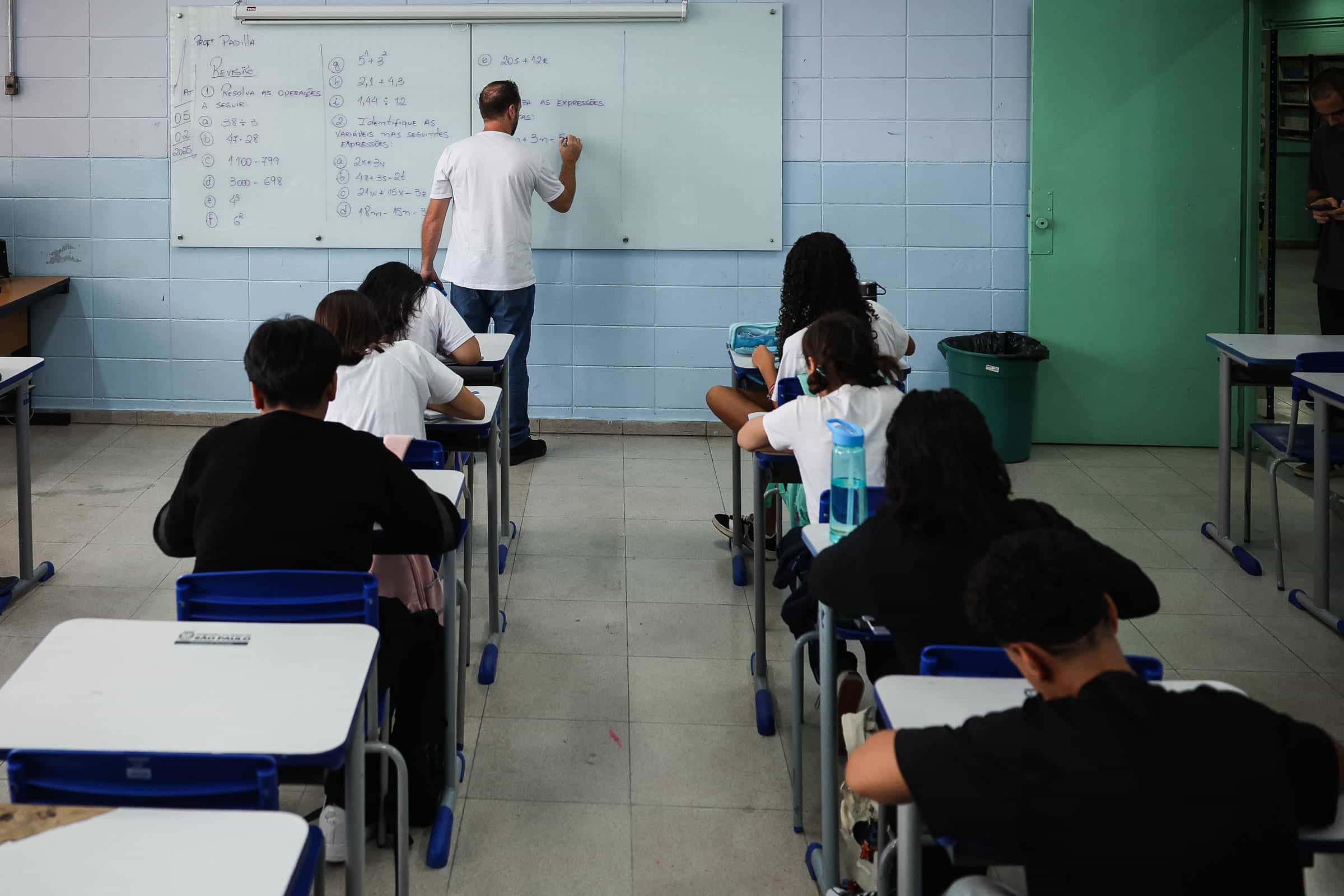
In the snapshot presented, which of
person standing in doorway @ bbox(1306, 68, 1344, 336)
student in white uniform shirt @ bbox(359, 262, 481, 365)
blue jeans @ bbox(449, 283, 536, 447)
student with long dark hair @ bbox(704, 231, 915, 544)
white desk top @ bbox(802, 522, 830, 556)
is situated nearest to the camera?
white desk top @ bbox(802, 522, 830, 556)

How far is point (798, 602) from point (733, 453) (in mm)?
1692

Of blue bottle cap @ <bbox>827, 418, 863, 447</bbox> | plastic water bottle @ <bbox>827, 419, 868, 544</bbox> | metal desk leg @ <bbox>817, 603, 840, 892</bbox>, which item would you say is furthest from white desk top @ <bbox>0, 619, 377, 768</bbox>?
blue bottle cap @ <bbox>827, 418, 863, 447</bbox>

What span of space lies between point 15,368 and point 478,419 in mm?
1575

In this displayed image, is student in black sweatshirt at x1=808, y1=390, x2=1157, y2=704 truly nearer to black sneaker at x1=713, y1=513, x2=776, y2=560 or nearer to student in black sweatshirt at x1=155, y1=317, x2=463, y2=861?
student in black sweatshirt at x1=155, y1=317, x2=463, y2=861

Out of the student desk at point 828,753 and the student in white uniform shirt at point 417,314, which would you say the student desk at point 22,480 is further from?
the student desk at point 828,753

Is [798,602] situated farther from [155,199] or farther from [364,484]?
[155,199]

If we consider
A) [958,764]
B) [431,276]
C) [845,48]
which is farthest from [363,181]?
[958,764]

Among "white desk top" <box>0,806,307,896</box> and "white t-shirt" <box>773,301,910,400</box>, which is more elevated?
"white t-shirt" <box>773,301,910,400</box>

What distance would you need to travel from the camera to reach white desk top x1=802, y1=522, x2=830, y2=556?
2549 millimetres

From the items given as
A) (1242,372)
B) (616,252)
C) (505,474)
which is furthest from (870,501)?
(616,252)

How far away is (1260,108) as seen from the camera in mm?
5969

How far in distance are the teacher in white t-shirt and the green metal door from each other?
7.57ft

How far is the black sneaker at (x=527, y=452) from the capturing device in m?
5.82

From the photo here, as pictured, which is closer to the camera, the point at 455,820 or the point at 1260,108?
the point at 455,820
